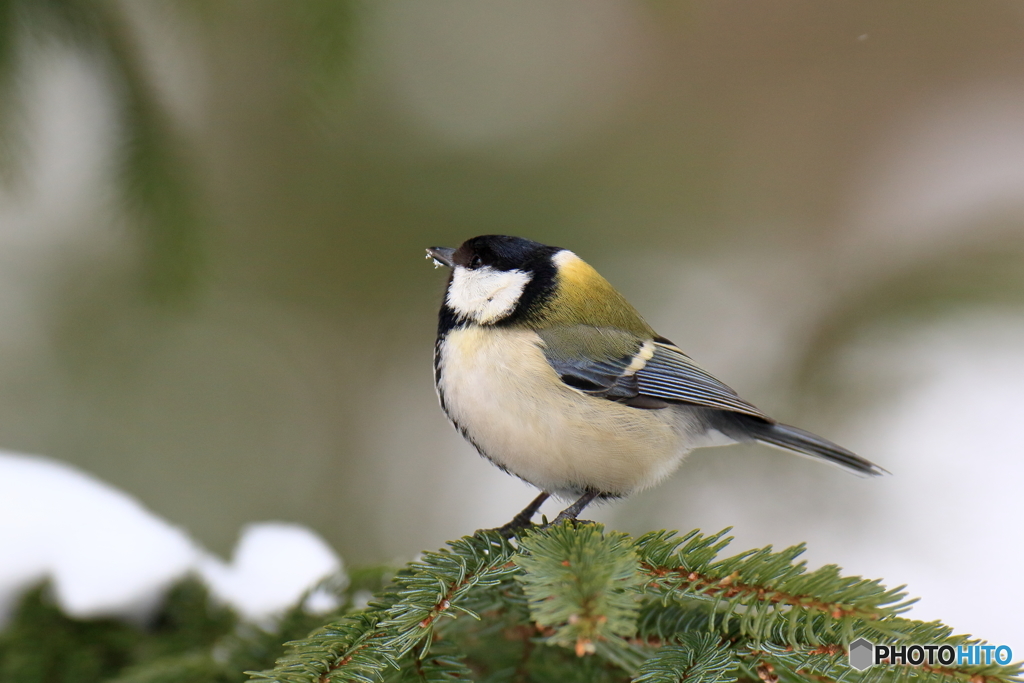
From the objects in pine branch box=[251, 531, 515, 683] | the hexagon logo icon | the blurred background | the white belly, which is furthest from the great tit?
the blurred background

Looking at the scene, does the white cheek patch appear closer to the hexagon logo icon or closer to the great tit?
the great tit

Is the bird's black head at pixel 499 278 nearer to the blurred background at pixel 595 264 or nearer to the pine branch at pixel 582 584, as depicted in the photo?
the pine branch at pixel 582 584

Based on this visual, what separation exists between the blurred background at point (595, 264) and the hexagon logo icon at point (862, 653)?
1.11 metres

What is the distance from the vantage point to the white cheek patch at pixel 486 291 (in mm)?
1055

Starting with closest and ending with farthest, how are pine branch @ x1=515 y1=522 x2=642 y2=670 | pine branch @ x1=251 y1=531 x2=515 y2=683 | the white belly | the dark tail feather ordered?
pine branch @ x1=515 y1=522 x2=642 y2=670 → pine branch @ x1=251 y1=531 x2=515 y2=683 → the white belly → the dark tail feather

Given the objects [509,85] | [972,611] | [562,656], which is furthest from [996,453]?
[509,85]

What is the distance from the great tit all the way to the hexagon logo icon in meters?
0.38

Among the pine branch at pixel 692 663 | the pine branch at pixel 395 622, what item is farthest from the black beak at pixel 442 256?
the pine branch at pixel 692 663

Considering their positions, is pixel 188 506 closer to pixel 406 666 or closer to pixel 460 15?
pixel 460 15

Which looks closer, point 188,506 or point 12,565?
point 12,565

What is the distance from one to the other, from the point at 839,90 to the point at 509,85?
3.37 ft

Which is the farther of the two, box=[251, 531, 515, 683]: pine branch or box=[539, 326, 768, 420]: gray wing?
box=[539, 326, 768, 420]: gray wing

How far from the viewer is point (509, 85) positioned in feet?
7.55

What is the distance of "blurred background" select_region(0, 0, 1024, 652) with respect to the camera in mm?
1817
